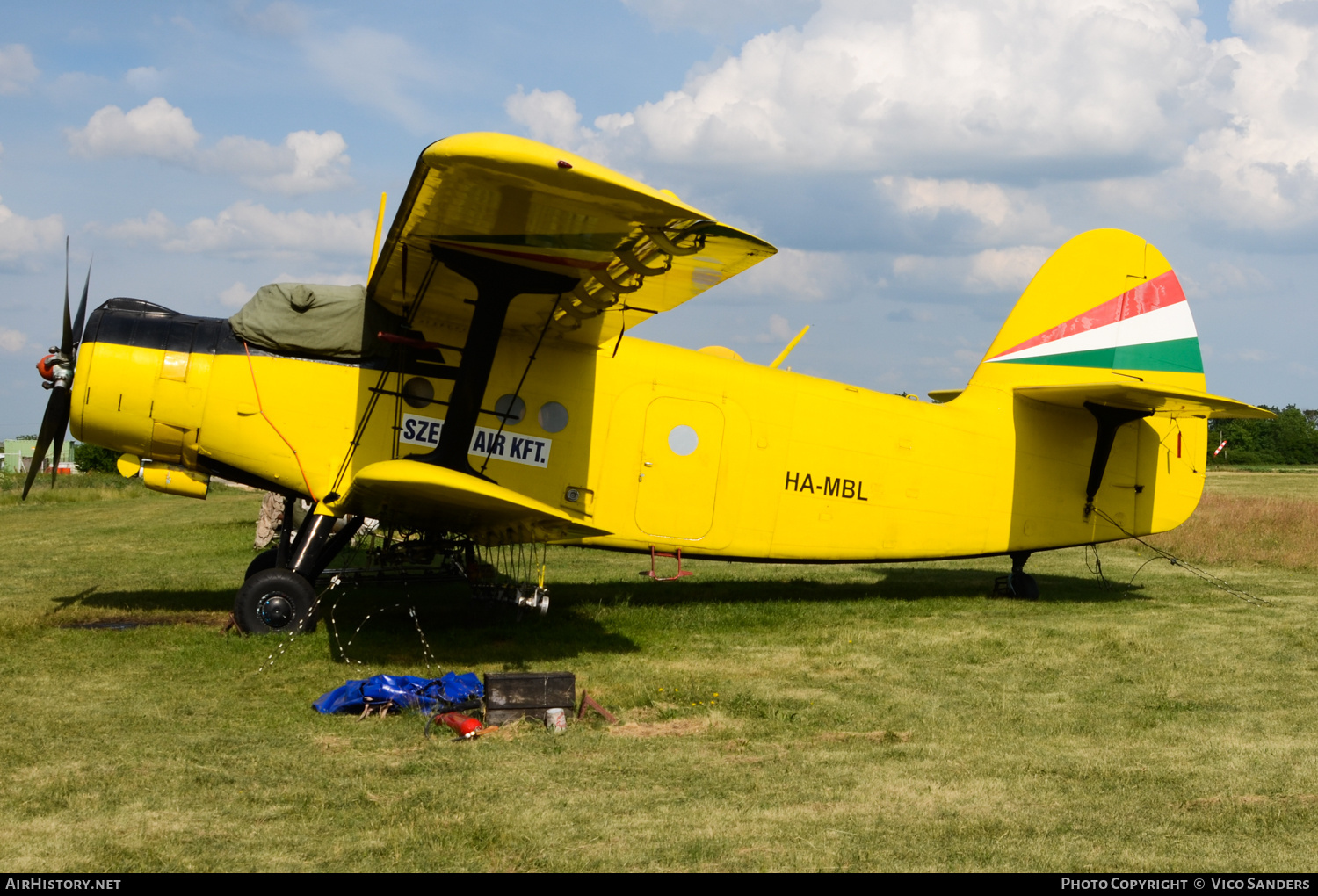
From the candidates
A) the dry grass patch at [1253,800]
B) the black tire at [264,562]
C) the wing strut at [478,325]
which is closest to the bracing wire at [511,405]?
the wing strut at [478,325]

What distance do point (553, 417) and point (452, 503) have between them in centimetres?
228

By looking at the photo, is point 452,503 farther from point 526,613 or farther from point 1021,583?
point 1021,583

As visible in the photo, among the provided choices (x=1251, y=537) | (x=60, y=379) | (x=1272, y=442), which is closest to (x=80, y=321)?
(x=60, y=379)

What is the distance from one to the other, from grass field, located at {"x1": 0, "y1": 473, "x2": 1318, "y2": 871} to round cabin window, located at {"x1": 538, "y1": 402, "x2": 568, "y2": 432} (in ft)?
5.91

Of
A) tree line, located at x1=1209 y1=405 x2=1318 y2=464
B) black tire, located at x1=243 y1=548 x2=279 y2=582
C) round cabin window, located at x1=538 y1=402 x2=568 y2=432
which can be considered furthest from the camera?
tree line, located at x1=1209 y1=405 x2=1318 y2=464

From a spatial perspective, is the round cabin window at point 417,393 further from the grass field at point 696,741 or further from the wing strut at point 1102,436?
the wing strut at point 1102,436

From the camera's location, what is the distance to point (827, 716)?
6.29 m

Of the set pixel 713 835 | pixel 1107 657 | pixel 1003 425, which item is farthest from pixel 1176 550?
pixel 713 835

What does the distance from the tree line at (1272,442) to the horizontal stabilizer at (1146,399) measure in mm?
51814

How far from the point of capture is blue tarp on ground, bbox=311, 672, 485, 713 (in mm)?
6117

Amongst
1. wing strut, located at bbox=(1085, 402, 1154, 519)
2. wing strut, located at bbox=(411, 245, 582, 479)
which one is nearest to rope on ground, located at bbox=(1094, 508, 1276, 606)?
wing strut, located at bbox=(1085, 402, 1154, 519)

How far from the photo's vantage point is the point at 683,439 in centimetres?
951

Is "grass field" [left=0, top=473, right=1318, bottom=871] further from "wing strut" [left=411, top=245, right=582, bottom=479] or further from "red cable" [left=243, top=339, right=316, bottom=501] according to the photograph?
"wing strut" [left=411, top=245, right=582, bottom=479]

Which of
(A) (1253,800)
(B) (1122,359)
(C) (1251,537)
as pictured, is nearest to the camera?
(A) (1253,800)
